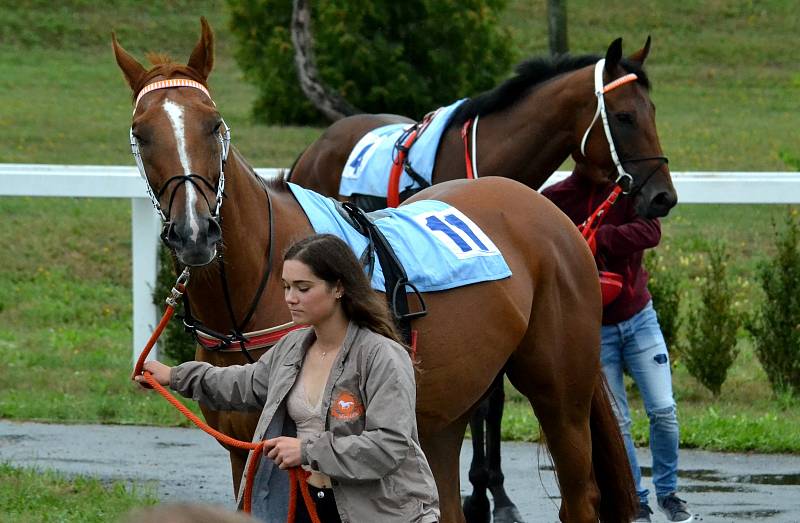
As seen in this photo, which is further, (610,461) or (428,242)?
(610,461)

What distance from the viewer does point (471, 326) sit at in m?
4.73

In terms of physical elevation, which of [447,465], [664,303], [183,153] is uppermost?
[183,153]

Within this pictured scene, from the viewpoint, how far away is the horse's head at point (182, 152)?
4.03m

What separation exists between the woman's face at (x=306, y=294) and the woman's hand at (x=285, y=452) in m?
0.34

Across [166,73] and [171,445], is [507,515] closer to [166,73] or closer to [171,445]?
[171,445]

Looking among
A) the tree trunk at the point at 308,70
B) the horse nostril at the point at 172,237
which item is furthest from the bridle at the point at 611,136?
the tree trunk at the point at 308,70

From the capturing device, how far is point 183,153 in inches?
164

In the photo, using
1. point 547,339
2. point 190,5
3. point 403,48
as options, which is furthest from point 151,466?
point 190,5

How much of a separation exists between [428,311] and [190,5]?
3223cm

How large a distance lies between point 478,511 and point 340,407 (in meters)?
2.87

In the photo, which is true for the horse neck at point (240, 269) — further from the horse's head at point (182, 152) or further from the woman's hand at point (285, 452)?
the woman's hand at point (285, 452)

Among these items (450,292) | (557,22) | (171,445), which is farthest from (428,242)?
(557,22)

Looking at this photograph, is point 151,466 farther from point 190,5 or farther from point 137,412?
point 190,5

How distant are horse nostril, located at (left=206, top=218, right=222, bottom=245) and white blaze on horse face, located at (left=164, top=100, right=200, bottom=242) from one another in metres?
0.05
